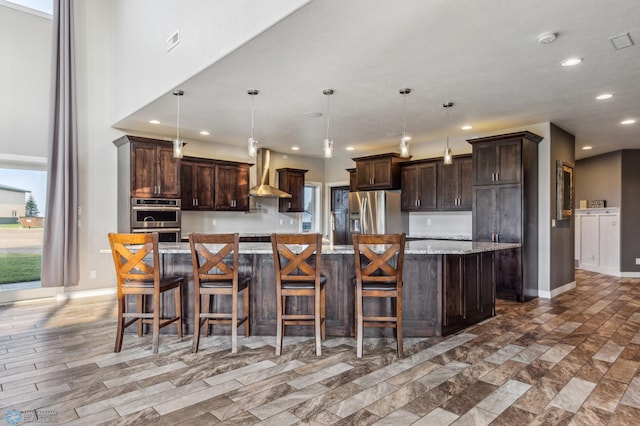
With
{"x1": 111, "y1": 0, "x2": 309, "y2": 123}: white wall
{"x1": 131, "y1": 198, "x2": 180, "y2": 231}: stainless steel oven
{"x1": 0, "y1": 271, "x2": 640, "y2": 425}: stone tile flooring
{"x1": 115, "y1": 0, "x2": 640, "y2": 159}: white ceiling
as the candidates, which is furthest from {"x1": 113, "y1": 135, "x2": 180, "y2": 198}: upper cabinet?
{"x1": 0, "y1": 271, "x2": 640, "y2": 425}: stone tile flooring

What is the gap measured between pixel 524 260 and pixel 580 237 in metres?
4.42

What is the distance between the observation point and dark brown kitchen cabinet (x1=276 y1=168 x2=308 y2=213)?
821 cm

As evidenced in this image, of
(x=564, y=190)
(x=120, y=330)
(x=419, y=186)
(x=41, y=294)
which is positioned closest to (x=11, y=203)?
(x=41, y=294)

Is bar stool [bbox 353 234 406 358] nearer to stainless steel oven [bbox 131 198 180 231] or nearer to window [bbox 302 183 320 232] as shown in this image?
stainless steel oven [bbox 131 198 180 231]

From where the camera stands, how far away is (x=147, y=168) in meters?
5.80

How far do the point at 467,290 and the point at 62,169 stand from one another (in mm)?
5564

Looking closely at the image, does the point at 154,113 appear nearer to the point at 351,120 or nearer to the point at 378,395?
the point at 351,120

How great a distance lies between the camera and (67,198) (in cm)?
546

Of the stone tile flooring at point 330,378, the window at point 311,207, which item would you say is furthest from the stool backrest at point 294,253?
the window at point 311,207

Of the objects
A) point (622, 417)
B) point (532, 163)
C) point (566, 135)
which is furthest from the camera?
point (566, 135)

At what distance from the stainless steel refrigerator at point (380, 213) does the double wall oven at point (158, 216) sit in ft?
11.3

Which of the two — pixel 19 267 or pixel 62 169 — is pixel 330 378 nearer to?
pixel 62 169

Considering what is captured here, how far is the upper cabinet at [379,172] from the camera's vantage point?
734cm

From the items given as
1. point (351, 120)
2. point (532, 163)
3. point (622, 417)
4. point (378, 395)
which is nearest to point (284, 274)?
point (378, 395)
